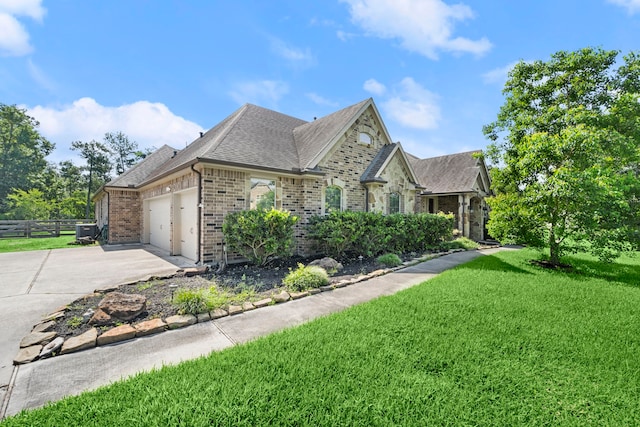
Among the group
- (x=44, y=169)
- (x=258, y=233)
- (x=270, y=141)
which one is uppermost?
(x=44, y=169)

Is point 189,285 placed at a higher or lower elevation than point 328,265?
lower

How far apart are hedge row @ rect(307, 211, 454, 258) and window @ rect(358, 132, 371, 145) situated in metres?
4.17

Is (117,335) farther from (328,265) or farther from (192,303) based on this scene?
(328,265)

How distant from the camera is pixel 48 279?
661 centimetres

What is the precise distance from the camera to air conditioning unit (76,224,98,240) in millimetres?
14789

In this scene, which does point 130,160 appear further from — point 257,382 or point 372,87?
point 257,382

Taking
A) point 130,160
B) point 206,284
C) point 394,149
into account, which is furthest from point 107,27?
point 130,160

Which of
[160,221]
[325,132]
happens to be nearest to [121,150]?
[160,221]

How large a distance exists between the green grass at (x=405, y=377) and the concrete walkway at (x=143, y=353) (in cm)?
32

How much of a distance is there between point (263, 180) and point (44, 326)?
6525mm

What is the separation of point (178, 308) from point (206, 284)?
177 centimetres

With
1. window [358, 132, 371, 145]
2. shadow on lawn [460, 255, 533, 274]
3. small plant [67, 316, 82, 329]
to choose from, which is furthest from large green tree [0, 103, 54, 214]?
shadow on lawn [460, 255, 533, 274]

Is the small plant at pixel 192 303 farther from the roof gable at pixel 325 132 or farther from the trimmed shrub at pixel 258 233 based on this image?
the roof gable at pixel 325 132

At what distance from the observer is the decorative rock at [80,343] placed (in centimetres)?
334
